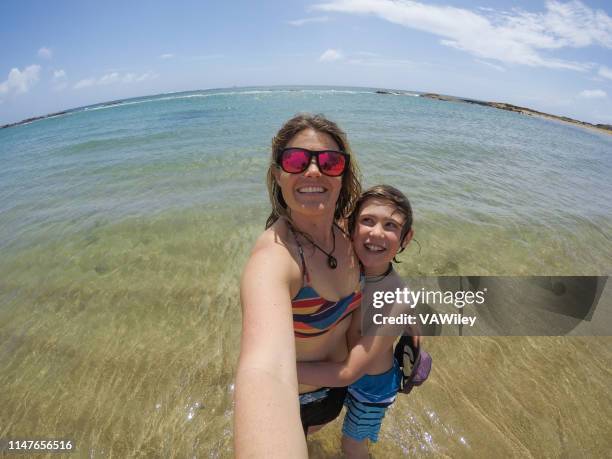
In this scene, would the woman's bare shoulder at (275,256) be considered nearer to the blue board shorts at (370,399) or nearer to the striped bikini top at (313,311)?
the striped bikini top at (313,311)

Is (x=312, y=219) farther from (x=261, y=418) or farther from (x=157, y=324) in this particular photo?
(x=157, y=324)

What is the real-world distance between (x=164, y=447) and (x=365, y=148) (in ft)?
39.8

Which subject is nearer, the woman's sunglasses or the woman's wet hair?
the woman's sunglasses

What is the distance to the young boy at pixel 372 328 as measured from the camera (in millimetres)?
1848

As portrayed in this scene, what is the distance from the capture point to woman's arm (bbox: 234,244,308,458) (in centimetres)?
101

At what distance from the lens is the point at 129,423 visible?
315cm

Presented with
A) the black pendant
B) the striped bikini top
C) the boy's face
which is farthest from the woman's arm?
the boy's face

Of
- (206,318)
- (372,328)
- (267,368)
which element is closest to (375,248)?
(372,328)

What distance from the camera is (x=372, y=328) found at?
6.13 feet

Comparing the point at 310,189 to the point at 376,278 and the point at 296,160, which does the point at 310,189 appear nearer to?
the point at 296,160

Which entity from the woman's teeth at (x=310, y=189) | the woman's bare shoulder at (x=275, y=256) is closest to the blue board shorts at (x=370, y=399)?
the woman's bare shoulder at (x=275, y=256)

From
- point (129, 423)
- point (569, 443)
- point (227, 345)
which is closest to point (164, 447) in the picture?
point (129, 423)

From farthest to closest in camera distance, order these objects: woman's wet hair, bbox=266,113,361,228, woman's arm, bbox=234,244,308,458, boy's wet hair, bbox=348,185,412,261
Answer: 1. boy's wet hair, bbox=348,185,412,261
2. woman's wet hair, bbox=266,113,361,228
3. woman's arm, bbox=234,244,308,458

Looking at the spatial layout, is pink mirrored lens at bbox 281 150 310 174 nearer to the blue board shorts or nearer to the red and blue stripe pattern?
the red and blue stripe pattern
